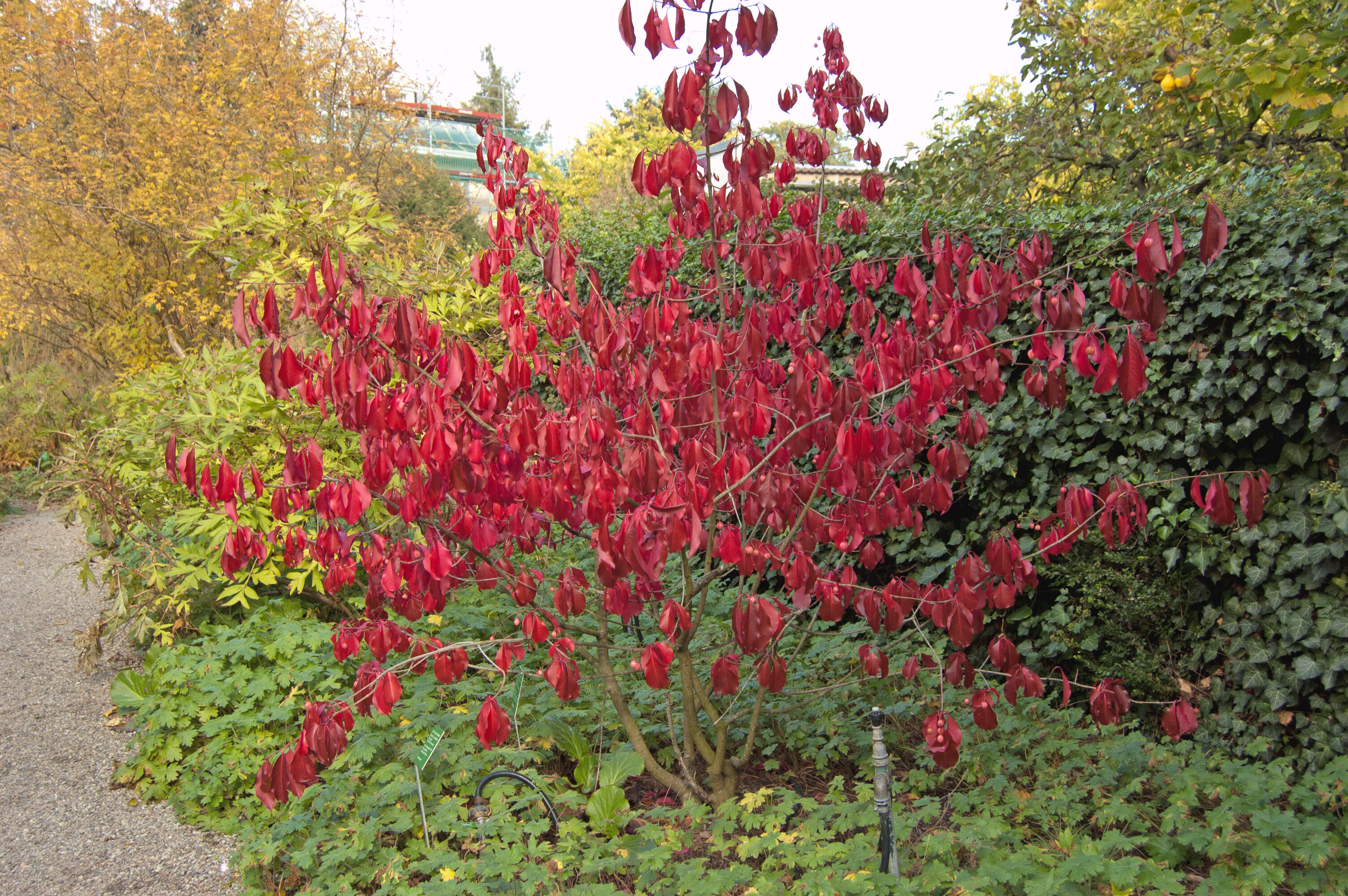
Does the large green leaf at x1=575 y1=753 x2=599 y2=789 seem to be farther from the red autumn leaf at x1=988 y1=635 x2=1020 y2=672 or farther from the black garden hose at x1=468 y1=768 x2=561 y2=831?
the red autumn leaf at x1=988 y1=635 x2=1020 y2=672

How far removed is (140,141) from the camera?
29.8 ft

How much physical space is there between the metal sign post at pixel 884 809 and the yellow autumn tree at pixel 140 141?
8699 millimetres

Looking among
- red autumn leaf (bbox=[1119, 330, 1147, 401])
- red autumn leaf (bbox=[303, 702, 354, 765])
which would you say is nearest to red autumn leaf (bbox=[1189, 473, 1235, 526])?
red autumn leaf (bbox=[1119, 330, 1147, 401])

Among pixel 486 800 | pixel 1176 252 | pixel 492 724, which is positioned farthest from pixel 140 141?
pixel 1176 252

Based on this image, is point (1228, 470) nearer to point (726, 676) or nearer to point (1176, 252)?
point (1176, 252)

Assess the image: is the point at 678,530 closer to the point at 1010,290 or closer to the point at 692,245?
the point at 1010,290

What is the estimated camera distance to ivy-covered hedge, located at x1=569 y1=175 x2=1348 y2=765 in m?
2.81

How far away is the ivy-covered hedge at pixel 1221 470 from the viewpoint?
9.21 ft

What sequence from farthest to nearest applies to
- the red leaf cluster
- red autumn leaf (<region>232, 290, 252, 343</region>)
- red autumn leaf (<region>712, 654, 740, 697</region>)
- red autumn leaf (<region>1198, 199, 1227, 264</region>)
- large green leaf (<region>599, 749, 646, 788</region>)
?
large green leaf (<region>599, 749, 646, 788</region>)
red autumn leaf (<region>712, 654, 740, 697</region>)
the red leaf cluster
red autumn leaf (<region>232, 290, 252, 343</region>)
red autumn leaf (<region>1198, 199, 1227, 264</region>)

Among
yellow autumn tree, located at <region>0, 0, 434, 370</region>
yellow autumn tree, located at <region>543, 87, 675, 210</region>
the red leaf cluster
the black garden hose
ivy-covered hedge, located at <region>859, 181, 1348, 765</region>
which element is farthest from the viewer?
yellow autumn tree, located at <region>543, 87, 675, 210</region>

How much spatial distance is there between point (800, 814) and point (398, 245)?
869 cm

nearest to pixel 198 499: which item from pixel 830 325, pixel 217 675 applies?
pixel 217 675

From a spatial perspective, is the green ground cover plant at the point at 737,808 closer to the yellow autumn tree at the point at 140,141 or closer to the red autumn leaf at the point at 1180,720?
the red autumn leaf at the point at 1180,720

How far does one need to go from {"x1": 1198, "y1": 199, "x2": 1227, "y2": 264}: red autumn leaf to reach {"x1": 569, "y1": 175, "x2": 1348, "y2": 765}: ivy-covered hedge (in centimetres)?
130
